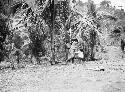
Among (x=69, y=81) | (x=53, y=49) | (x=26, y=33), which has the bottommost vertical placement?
(x=69, y=81)

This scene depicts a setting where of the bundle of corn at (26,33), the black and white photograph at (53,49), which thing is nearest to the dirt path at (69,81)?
the black and white photograph at (53,49)

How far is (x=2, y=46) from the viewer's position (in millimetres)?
16359

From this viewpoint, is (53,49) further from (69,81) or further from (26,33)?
(69,81)

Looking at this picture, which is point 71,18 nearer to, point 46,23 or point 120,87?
point 46,23

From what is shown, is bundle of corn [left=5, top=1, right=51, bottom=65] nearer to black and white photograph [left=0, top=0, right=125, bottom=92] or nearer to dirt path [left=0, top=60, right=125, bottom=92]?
black and white photograph [left=0, top=0, right=125, bottom=92]

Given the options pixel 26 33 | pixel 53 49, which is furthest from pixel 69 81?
pixel 26 33

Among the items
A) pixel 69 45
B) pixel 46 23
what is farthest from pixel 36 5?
pixel 69 45

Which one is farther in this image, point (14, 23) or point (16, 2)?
point (14, 23)

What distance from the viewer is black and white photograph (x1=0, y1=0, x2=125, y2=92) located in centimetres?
870

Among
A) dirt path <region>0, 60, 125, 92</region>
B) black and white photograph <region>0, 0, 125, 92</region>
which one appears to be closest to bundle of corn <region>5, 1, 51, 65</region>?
black and white photograph <region>0, 0, 125, 92</region>

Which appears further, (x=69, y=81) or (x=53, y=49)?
(x=53, y=49)

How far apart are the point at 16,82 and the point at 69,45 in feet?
20.8

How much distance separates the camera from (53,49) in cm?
1421

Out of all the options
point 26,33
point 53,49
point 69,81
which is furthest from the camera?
point 26,33
